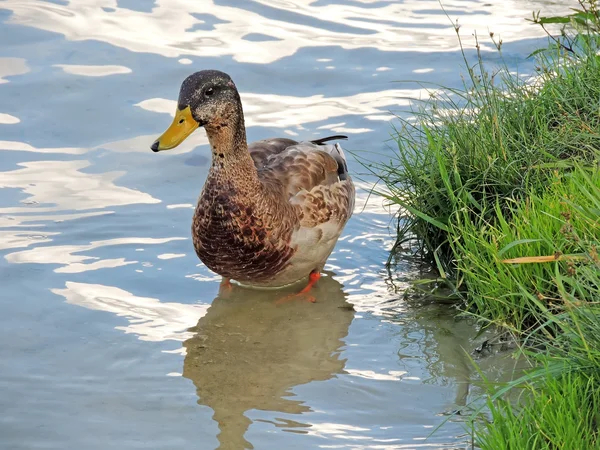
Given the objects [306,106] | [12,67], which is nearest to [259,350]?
[306,106]

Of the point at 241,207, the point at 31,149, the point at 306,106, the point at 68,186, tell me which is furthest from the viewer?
the point at 306,106

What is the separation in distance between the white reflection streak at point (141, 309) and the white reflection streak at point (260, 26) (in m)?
3.19

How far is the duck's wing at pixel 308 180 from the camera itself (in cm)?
516

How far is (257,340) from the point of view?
15.4 feet

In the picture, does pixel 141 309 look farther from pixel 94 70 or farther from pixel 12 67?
pixel 12 67

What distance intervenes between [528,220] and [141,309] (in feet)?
6.30

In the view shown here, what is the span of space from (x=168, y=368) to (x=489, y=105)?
2.03 m

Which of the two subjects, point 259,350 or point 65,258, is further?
point 65,258

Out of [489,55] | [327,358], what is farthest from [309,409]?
Answer: [489,55]

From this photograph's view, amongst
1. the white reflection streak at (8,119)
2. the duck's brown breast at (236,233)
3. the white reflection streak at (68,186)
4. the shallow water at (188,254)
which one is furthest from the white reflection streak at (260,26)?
A: the duck's brown breast at (236,233)

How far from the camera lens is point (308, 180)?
209 inches

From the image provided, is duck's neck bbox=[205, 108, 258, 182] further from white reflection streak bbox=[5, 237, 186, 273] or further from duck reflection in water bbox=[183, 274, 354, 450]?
white reflection streak bbox=[5, 237, 186, 273]

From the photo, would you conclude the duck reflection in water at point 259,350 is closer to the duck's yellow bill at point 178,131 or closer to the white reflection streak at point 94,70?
the duck's yellow bill at point 178,131

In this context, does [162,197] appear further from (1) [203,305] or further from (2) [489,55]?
(2) [489,55]
